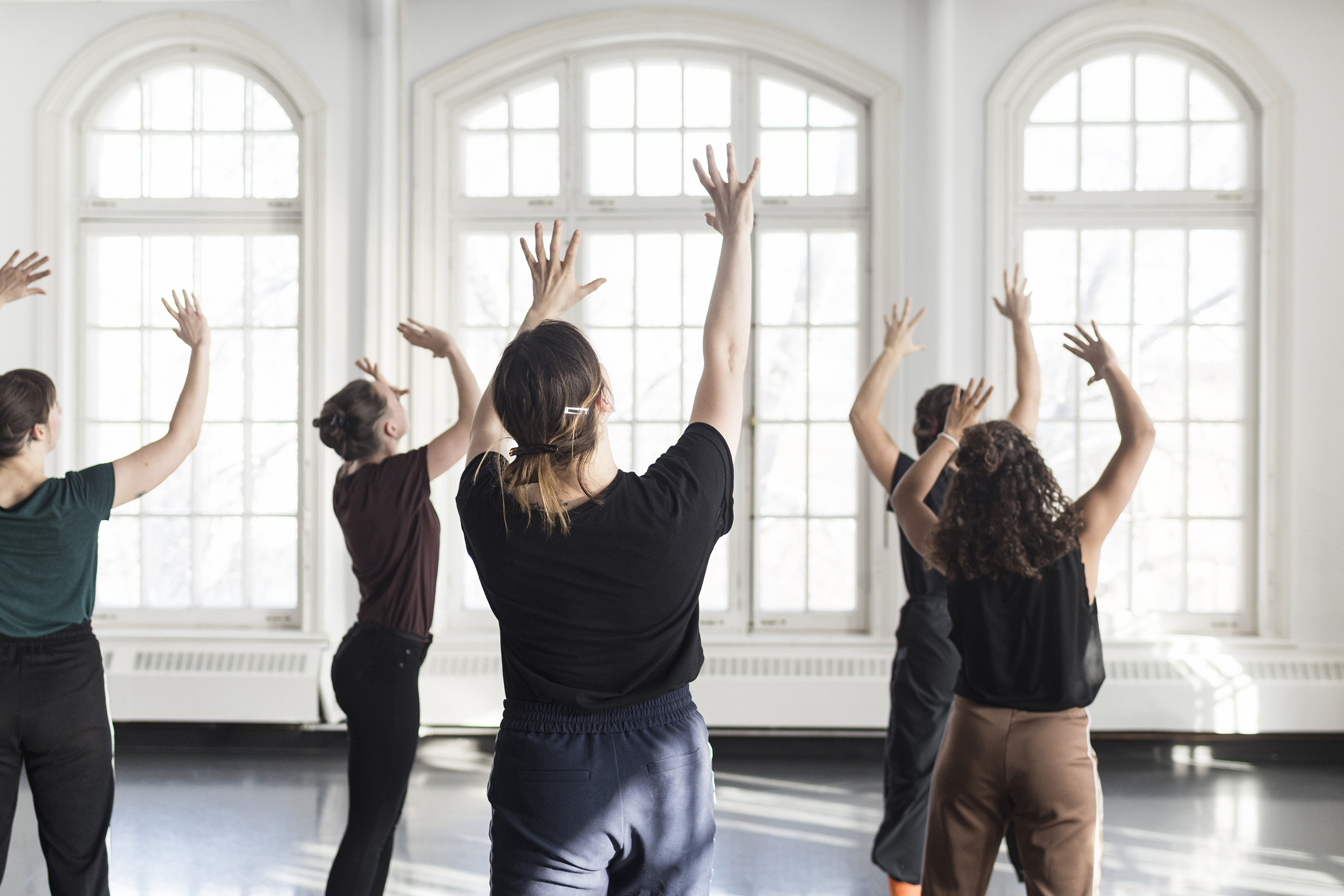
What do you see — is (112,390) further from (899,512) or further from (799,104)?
(899,512)

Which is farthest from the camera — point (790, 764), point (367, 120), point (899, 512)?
point (367, 120)

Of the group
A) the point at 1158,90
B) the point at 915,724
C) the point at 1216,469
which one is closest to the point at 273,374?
the point at 915,724

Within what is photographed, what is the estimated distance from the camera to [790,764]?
4.66 m

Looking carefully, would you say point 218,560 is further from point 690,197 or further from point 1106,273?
point 1106,273

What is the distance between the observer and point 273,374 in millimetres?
5203

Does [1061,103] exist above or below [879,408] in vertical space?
above

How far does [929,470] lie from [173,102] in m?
4.67

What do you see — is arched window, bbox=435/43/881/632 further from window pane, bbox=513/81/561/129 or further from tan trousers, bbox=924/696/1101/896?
tan trousers, bbox=924/696/1101/896

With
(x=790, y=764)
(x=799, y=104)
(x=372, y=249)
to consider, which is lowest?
(x=790, y=764)

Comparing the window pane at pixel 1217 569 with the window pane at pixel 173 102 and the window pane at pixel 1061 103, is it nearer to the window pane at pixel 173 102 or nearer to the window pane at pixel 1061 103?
the window pane at pixel 1061 103

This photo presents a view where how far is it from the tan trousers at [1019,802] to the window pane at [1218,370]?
354 centimetres

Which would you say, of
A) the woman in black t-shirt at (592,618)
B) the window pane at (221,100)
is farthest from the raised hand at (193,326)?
the window pane at (221,100)

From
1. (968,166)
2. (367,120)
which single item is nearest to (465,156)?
(367,120)

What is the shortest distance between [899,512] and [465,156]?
362cm
